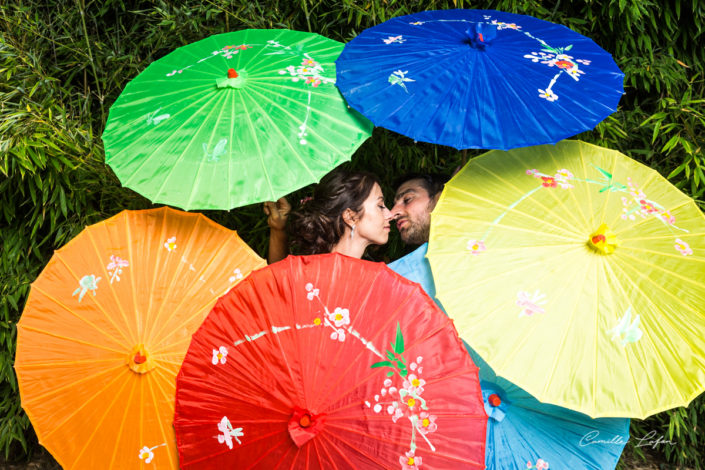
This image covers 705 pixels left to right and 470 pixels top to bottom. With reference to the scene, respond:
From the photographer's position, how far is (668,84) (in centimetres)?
377

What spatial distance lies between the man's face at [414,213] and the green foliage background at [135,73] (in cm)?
59

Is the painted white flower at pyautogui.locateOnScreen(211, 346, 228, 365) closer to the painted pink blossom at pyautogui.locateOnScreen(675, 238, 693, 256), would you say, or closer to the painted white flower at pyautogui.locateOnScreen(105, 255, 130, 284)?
the painted white flower at pyautogui.locateOnScreen(105, 255, 130, 284)

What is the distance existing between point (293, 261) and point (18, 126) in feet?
6.87

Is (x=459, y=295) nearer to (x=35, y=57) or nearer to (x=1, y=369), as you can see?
(x=1, y=369)

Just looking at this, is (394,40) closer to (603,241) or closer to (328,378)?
(603,241)

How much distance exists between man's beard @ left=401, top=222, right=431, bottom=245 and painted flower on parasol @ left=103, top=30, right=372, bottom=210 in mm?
923

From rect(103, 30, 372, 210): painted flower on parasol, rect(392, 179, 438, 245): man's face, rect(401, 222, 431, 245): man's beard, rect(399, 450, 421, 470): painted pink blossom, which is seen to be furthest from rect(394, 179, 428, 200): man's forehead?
rect(399, 450, 421, 470): painted pink blossom

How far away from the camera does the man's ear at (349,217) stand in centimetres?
340

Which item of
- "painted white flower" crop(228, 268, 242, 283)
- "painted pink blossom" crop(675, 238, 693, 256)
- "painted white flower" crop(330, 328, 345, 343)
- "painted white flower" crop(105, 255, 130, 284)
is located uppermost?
"painted white flower" crop(105, 255, 130, 284)

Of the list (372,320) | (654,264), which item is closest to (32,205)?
(372,320)

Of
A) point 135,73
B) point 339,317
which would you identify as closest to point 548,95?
point 339,317

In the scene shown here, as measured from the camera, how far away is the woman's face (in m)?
3.40

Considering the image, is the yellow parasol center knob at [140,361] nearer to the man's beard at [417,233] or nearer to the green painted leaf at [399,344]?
the green painted leaf at [399,344]

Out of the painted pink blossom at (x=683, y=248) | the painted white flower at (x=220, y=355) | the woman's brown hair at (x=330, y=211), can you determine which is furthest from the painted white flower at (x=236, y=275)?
the painted pink blossom at (x=683, y=248)
